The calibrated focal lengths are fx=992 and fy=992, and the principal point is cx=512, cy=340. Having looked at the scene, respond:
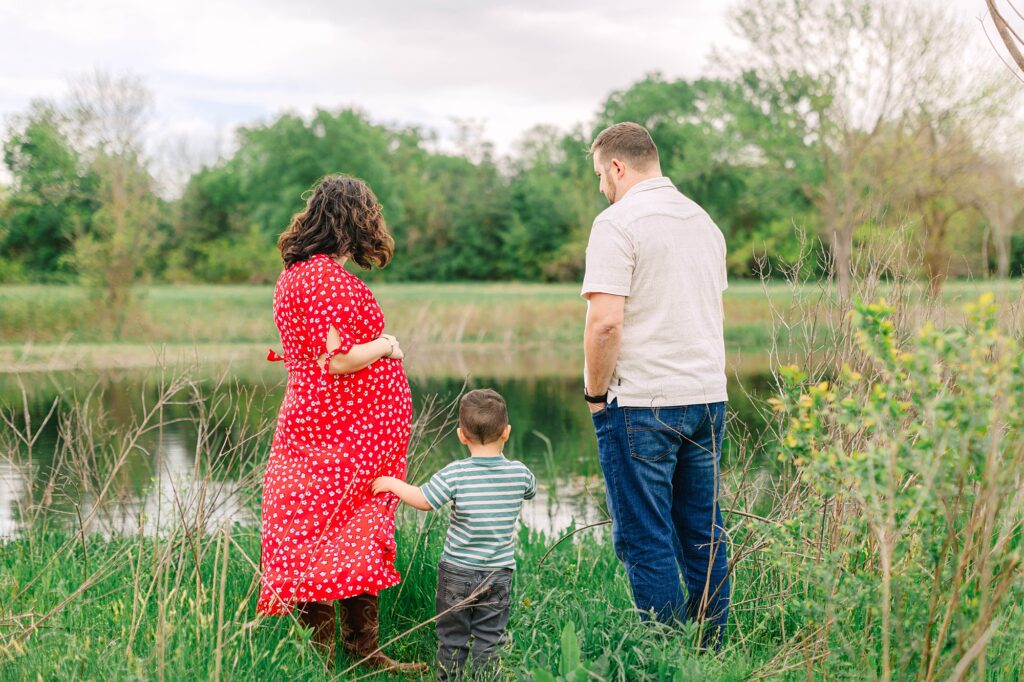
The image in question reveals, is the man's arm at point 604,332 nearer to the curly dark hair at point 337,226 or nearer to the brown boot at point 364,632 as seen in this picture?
the curly dark hair at point 337,226

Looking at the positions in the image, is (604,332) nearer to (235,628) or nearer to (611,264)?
(611,264)

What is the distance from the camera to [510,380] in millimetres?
15570

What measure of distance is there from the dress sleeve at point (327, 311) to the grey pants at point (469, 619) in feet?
2.52

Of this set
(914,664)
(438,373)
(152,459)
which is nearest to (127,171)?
(438,373)

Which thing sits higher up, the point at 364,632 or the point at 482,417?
the point at 482,417

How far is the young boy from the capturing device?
9.71 feet

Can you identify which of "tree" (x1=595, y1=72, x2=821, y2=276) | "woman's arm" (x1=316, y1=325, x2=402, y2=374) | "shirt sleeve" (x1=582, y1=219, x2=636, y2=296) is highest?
"tree" (x1=595, y1=72, x2=821, y2=276)

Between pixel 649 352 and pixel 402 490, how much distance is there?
87 cm

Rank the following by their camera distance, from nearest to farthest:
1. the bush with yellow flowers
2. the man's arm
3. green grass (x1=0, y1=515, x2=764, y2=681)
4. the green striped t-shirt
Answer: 1. the bush with yellow flowers
2. green grass (x1=0, y1=515, x2=764, y2=681)
3. the man's arm
4. the green striped t-shirt

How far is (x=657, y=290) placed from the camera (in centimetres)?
293

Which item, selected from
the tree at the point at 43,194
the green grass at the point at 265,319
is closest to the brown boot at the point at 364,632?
the green grass at the point at 265,319

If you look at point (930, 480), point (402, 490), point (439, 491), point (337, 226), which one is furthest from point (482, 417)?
point (930, 480)

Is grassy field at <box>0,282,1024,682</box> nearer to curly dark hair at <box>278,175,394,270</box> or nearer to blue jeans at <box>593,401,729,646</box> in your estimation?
blue jeans at <box>593,401,729,646</box>

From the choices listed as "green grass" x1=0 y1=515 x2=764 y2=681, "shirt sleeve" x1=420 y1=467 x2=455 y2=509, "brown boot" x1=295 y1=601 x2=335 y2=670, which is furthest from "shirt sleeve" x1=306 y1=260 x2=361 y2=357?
"brown boot" x1=295 y1=601 x2=335 y2=670
